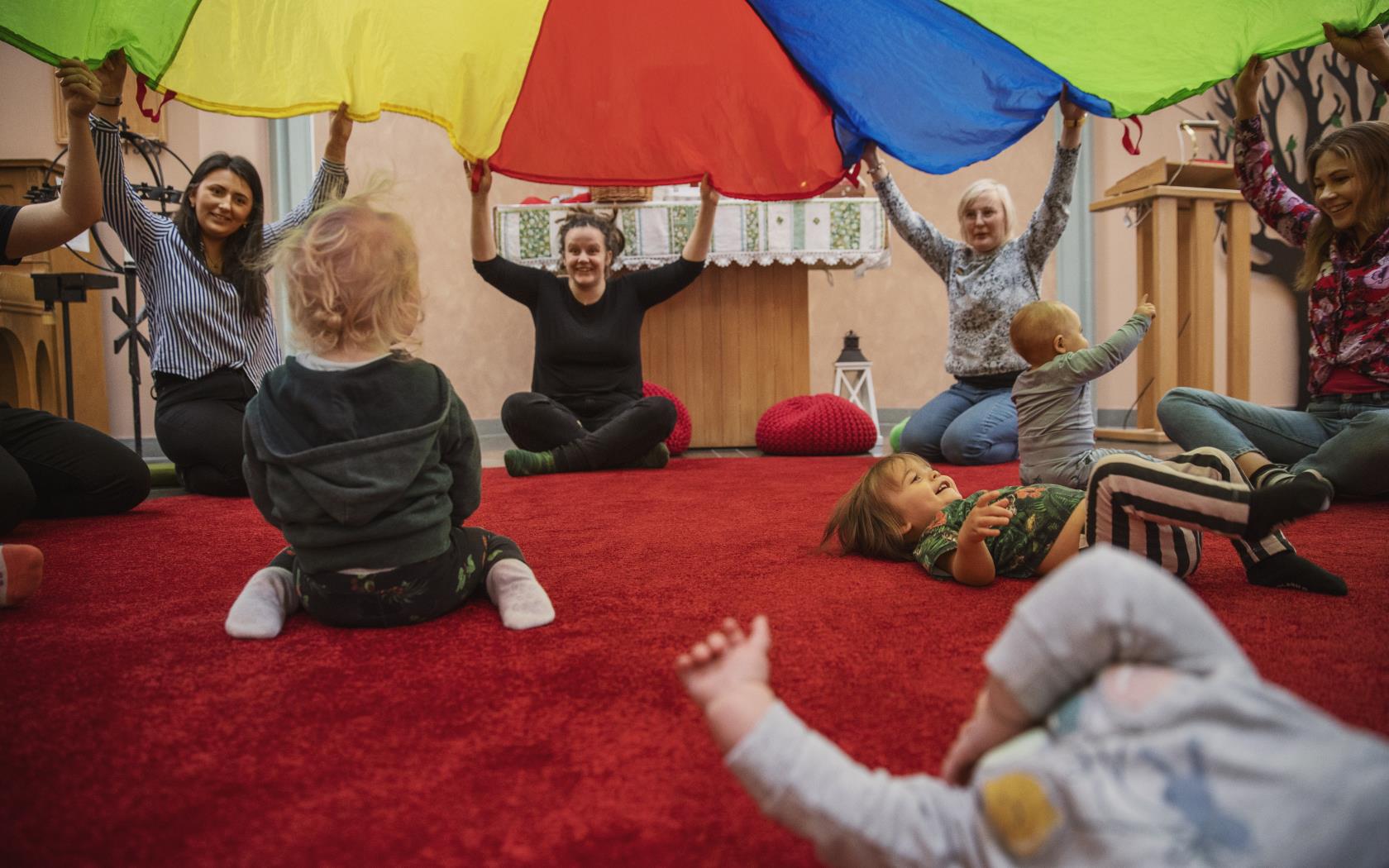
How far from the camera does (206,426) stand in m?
2.50

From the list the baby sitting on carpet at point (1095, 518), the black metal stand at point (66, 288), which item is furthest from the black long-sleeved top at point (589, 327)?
the baby sitting on carpet at point (1095, 518)

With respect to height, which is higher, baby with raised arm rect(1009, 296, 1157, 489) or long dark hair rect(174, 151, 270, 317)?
long dark hair rect(174, 151, 270, 317)

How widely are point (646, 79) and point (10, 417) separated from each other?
1727 mm

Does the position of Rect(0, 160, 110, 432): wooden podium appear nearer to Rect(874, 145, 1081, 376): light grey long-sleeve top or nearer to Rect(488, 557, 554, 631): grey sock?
Rect(488, 557, 554, 631): grey sock

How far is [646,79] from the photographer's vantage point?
2277mm

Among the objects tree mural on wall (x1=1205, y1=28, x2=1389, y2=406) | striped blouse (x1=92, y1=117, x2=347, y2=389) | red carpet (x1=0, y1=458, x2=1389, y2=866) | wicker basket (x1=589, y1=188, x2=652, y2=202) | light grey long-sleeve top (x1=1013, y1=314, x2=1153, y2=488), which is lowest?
red carpet (x1=0, y1=458, x2=1389, y2=866)

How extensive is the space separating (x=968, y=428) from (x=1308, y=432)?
3.43 feet

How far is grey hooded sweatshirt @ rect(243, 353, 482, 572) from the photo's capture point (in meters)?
1.15

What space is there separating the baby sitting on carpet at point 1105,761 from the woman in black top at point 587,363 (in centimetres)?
255

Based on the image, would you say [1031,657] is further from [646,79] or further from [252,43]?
[646,79]

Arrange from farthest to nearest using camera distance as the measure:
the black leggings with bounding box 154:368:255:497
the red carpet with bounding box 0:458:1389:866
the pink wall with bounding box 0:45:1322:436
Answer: the pink wall with bounding box 0:45:1322:436, the black leggings with bounding box 154:368:255:497, the red carpet with bounding box 0:458:1389:866

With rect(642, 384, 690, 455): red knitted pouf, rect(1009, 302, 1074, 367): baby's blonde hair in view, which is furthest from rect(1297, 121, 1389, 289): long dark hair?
rect(642, 384, 690, 455): red knitted pouf

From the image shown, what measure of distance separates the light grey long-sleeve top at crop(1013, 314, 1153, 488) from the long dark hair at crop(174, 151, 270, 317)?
194 centimetres

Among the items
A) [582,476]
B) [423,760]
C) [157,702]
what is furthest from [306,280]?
[582,476]
